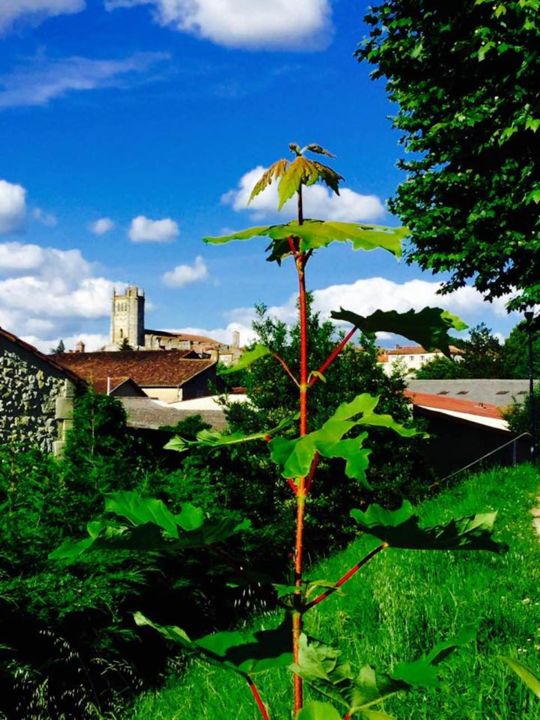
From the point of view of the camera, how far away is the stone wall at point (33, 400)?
13.5 metres

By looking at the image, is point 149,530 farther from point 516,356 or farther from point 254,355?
point 516,356

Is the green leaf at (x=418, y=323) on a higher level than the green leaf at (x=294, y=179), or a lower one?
lower

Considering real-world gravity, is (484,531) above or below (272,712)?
above

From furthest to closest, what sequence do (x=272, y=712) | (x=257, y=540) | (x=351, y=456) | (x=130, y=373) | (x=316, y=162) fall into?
(x=130, y=373) → (x=257, y=540) → (x=272, y=712) → (x=316, y=162) → (x=351, y=456)

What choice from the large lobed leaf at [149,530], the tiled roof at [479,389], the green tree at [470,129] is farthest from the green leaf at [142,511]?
the tiled roof at [479,389]

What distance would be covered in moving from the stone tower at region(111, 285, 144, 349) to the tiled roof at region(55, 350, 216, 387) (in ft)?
332

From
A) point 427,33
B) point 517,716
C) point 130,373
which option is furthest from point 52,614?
point 130,373

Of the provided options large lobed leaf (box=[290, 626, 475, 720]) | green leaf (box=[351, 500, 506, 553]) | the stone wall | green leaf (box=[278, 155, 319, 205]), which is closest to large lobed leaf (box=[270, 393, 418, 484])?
green leaf (box=[351, 500, 506, 553])

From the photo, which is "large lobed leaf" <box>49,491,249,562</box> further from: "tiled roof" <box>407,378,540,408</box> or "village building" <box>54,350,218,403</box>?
"tiled roof" <box>407,378,540,408</box>

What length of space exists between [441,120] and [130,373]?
37.0m

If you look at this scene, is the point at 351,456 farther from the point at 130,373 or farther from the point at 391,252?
the point at 130,373

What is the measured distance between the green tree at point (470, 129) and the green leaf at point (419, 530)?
10.2m

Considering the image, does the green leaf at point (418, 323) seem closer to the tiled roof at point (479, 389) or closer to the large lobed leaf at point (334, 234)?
the large lobed leaf at point (334, 234)

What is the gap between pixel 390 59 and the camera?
12.7 meters
